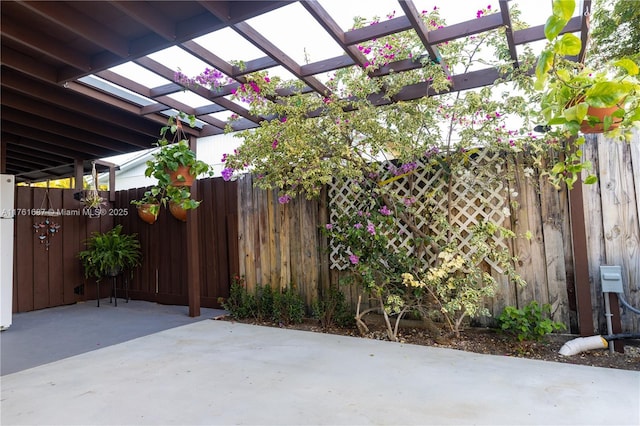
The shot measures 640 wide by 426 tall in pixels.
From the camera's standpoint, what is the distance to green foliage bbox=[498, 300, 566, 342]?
2809 millimetres

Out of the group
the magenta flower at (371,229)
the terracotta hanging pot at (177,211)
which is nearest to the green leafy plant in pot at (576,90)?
the magenta flower at (371,229)

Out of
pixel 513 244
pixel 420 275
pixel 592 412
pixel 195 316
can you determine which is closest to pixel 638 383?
pixel 592 412

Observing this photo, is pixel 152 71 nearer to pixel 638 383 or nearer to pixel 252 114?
pixel 252 114

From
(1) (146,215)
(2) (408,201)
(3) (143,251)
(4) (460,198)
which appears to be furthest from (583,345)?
(3) (143,251)

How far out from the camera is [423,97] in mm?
3229

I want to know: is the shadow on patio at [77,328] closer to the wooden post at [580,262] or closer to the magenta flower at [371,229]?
the magenta flower at [371,229]

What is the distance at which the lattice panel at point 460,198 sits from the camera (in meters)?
3.25

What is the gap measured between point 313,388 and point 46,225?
16.9 ft

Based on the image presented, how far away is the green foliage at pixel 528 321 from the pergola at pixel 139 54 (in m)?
1.95

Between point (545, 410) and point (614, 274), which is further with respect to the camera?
point (614, 274)

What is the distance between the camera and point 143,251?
581cm

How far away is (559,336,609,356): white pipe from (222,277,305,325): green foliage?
243cm

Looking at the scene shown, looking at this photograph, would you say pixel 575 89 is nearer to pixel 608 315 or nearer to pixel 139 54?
pixel 608 315

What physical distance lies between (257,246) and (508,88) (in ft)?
10.4
